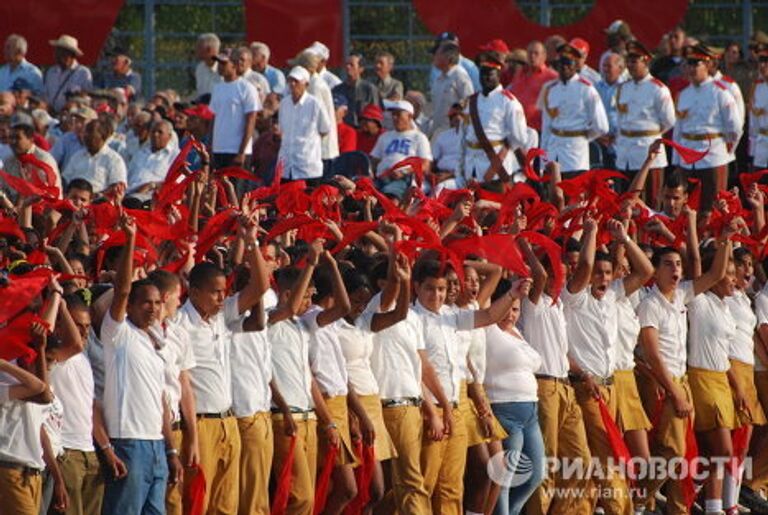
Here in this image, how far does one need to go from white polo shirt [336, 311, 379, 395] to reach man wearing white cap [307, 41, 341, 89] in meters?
7.19

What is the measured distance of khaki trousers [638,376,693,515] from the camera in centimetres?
1388

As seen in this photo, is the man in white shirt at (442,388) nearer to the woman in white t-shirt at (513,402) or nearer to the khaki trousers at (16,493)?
the woman in white t-shirt at (513,402)

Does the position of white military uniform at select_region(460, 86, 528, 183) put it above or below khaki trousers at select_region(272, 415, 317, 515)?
above

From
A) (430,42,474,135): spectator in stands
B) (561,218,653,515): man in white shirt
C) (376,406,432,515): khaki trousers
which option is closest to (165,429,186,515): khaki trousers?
(376,406,432,515): khaki trousers

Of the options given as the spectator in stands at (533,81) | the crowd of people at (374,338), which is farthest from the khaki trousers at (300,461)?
the spectator in stands at (533,81)

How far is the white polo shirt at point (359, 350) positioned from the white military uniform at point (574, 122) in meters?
6.44

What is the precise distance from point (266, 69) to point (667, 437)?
7.30m

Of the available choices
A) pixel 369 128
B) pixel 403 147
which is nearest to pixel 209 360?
pixel 403 147

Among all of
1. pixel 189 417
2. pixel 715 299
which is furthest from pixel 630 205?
pixel 189 417

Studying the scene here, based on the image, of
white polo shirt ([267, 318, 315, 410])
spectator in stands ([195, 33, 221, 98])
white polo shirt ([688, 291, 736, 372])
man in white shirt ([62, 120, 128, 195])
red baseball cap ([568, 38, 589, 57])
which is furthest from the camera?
spectator in stands ([195, 33, 221, 98])

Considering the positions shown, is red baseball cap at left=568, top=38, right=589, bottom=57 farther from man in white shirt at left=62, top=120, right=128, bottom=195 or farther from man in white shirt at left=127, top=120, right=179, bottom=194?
man in white shirt at left=62, top=120, right=128, bottom=195

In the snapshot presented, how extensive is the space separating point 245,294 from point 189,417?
73 centimetres

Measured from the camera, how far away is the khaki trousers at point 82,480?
410 inches

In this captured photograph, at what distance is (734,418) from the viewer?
1455cm
